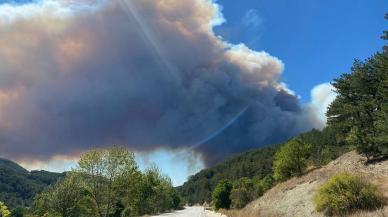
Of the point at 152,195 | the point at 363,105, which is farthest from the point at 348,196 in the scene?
the point at 152,195

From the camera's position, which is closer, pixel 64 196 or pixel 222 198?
pixel 64 196

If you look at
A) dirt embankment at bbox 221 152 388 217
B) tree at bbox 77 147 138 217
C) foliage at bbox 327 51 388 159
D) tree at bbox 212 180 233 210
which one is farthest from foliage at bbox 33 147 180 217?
tree at bbox 212 180 233 210

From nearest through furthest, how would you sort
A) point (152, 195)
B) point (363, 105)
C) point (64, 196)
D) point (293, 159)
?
point (363, 105)
point (64, 196)
point (293, 159)
point (152, 195)

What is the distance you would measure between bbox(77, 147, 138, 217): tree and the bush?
38.0 metres

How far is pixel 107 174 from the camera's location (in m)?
63.4

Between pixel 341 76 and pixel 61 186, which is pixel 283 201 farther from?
pixel 61 186

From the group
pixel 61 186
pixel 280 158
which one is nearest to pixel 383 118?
pixel 280 158

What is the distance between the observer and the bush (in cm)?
2930

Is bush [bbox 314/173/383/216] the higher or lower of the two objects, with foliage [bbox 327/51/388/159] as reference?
lower

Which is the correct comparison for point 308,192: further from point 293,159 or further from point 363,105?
point 293,159

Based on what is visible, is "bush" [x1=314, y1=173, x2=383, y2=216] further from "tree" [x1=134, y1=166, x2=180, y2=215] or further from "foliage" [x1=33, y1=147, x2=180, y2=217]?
"tree" [x1=134, y1=166, x2=180, y2=215]

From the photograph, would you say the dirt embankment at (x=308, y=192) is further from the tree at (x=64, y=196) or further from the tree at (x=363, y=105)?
the tree at (x=64, y=196)

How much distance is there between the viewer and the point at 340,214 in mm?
28969

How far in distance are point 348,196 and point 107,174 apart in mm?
41716
